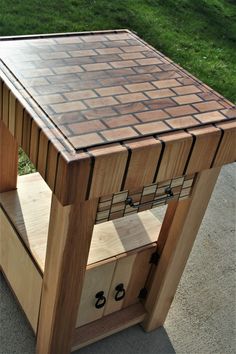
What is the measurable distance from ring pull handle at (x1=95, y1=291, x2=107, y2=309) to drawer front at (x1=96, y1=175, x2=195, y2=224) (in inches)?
17.5

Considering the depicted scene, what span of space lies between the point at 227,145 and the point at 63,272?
64 centimetres

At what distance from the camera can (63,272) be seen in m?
1.51

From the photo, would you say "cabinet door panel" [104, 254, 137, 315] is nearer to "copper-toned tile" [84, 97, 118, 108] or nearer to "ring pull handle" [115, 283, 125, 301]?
"ring pull handle" [115, 283, 125, 301]

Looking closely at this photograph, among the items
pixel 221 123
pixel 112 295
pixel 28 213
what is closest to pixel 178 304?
Result: pixel 112 295

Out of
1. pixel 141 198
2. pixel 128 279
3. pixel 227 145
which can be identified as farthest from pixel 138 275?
pixel 227 145

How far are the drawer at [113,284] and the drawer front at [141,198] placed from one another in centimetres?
29

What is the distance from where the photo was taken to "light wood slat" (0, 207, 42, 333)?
179cm

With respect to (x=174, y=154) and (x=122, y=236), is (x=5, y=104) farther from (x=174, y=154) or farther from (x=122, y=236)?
(x=122, y=236)

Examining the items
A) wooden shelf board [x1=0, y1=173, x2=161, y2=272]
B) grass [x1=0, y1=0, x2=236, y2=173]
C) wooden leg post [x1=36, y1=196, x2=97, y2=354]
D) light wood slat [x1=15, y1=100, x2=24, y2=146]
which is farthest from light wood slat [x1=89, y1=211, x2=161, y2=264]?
grass [x1=0, y1=0, x2=236, y2=173]

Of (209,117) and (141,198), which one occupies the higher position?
(209,117)

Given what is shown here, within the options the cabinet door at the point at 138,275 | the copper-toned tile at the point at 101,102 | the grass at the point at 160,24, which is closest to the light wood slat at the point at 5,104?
→ the copper-toned tile at the point at 101,102

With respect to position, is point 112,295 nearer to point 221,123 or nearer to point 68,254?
point 68,254

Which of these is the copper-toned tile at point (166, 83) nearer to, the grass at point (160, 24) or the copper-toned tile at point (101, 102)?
the copper-toned tile at point (101, 102)

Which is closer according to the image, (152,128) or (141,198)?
(152,128)
